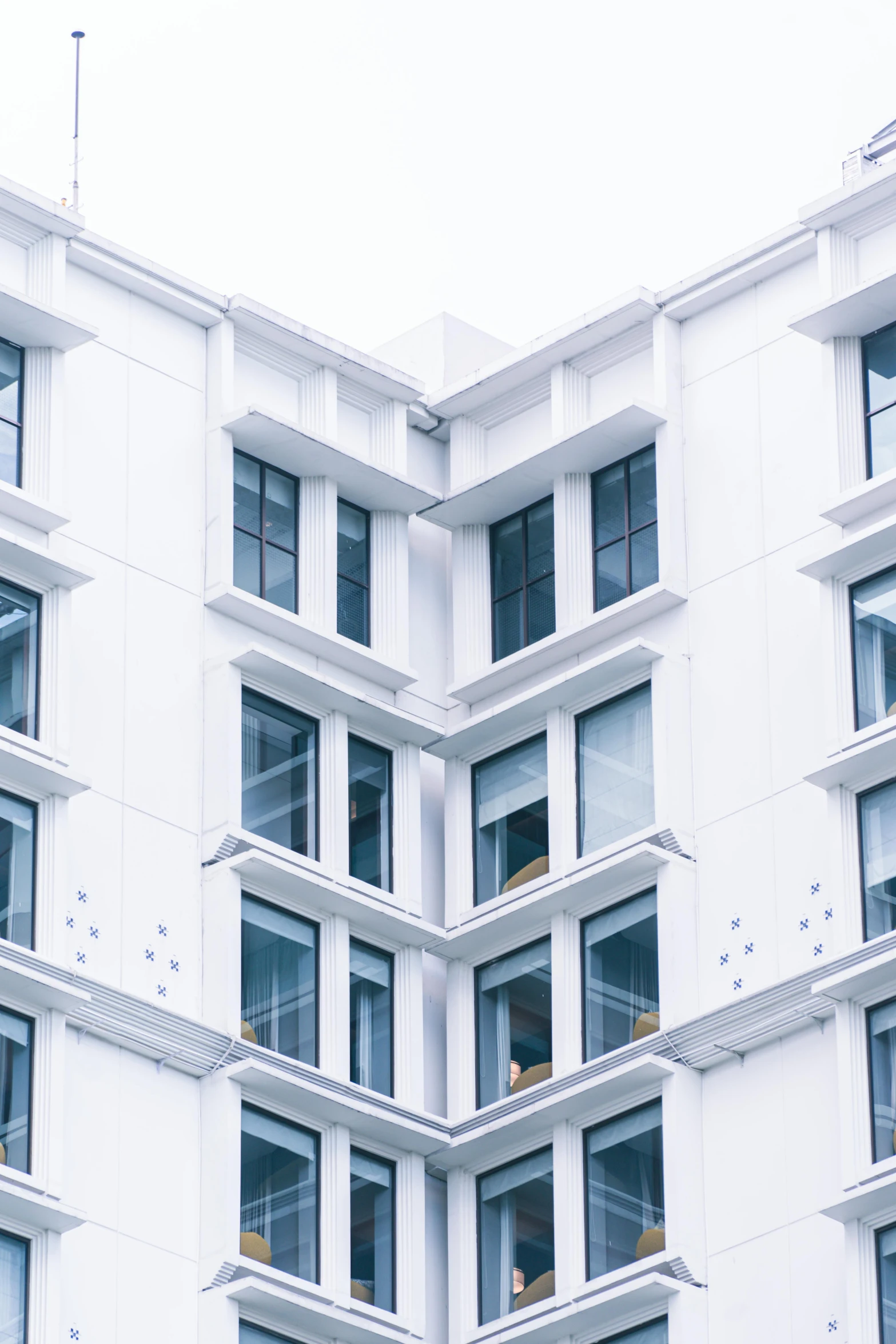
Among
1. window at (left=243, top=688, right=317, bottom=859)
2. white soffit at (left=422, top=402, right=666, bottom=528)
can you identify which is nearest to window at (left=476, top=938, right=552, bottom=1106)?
window at (left=243, top=688, right=317, bottom=859)

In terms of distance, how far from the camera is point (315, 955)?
170ft

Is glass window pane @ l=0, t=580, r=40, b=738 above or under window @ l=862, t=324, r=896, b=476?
under

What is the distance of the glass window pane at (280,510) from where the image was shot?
54406mm

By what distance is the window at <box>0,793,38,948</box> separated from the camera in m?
47.7

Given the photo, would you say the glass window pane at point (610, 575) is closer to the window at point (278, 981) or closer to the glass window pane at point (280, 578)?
the glass window pane at point (280, 578)

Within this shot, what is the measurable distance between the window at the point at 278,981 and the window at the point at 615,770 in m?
4.43

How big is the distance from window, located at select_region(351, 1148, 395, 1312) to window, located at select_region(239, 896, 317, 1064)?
5.89ft

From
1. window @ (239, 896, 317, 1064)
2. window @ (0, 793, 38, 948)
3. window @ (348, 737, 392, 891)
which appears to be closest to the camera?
window @ (0, 793, 38, 948)

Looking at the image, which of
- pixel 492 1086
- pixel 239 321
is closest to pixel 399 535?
pixel 239 321

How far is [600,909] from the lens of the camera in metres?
52.2

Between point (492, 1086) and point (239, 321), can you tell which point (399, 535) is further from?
point (492, 1086)

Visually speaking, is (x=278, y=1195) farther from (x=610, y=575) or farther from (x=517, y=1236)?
(x=610, y=575)

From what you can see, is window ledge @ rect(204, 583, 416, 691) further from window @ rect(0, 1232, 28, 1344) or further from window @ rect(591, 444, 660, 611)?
window @ rect(0, 1232, 28, 1344)

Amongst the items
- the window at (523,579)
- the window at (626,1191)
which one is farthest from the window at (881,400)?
the window at (626,1191)
